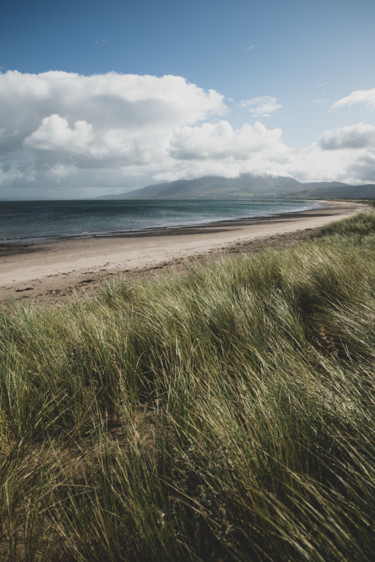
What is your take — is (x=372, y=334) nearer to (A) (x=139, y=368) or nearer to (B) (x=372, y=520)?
(B) (x=372, y=520)

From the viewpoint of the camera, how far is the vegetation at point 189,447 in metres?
1.07

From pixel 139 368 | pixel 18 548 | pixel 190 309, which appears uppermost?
pixel 190 309

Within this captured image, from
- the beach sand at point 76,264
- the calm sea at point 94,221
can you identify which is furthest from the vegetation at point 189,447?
the calm sea at point 94,221

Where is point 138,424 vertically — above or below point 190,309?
below

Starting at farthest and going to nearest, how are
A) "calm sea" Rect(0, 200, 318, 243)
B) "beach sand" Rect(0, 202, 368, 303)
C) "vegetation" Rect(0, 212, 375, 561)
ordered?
"calm sea" Rect(0, 200, 318, 243)
"beach sand" Rect(0, 202, 368, 303)
"vegetation" Rect(0, 212, 375, 561)

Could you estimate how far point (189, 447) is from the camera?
53.4 inches

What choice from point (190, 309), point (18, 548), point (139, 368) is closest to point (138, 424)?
point (139, 368)

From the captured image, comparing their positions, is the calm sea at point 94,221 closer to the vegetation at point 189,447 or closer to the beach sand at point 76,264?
the beach sand at point 76,264

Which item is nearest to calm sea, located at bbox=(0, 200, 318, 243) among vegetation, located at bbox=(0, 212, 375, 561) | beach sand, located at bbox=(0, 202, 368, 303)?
beach sand, located at bbox=(0, 202, 368, 303)

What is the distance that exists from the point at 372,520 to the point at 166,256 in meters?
11.8

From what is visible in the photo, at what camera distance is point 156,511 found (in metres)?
1.11

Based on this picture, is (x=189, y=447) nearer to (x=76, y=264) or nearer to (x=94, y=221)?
(x=76, y=264)

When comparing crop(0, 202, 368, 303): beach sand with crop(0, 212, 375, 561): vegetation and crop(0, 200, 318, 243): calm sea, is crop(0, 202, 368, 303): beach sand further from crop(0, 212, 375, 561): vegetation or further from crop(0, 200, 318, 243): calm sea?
crop(0, 200, 318, 243): calm sea

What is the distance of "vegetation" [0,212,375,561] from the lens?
42.0 inches
